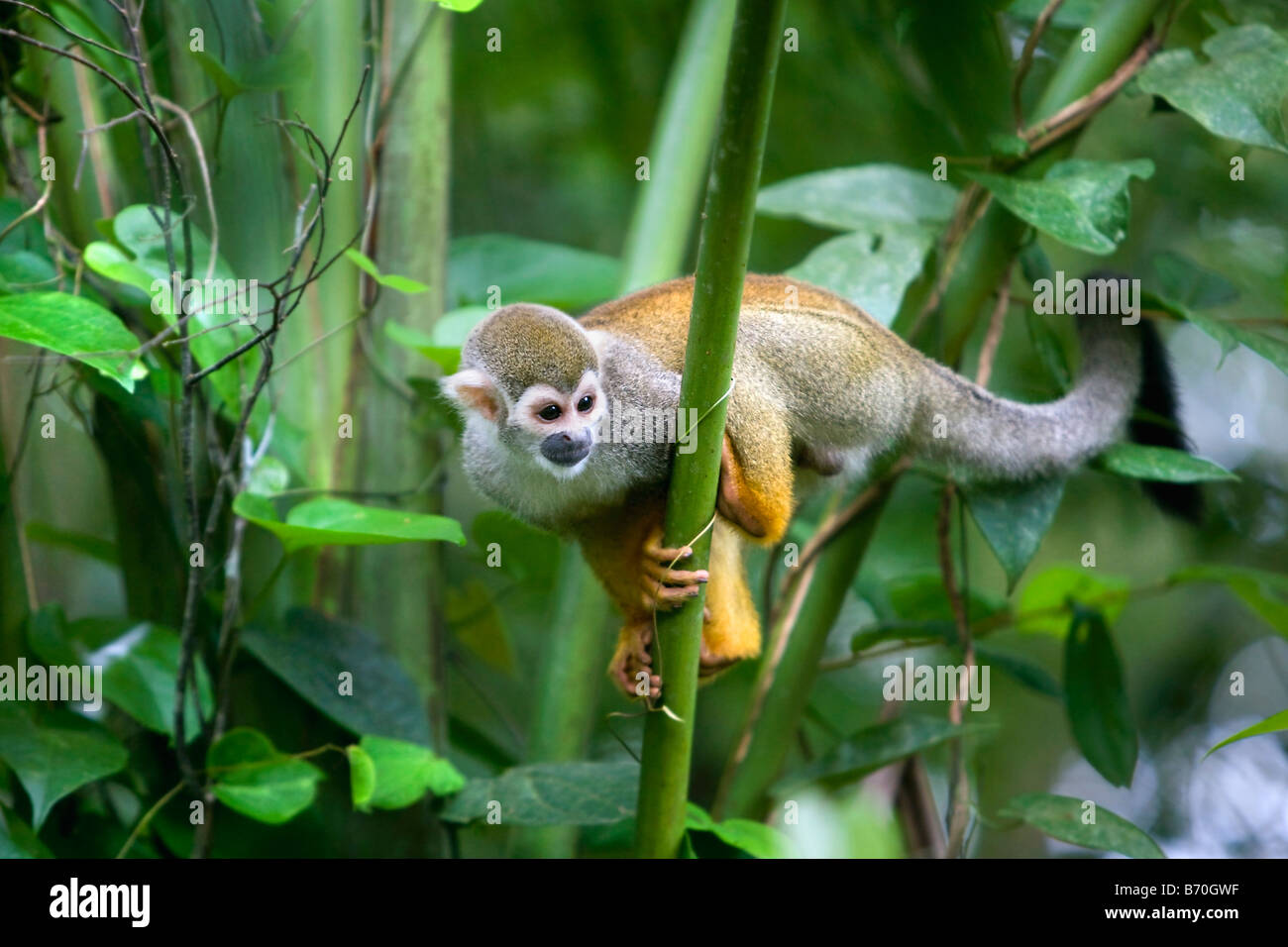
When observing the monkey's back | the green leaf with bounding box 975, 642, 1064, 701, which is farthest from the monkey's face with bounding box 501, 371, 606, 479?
the green leaf with bounding box 975, 642, 1064, 701

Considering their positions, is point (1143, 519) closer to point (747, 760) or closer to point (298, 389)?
point (747, 760)

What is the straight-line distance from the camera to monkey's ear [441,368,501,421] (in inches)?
81.4

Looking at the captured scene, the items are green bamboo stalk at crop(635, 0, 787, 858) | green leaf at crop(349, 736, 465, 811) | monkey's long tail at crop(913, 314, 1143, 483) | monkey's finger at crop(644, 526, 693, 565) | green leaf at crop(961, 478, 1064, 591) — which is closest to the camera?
green bamboo stalk at crop(635, 0, 787, 858)

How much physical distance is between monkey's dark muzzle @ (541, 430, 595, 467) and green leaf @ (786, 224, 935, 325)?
0.74 meters

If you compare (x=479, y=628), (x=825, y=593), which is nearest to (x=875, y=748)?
(x=825, y=593)

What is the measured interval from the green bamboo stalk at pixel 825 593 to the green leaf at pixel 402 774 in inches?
28.7

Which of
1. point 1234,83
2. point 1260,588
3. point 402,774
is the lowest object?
point 402,774

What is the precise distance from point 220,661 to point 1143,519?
321 cm

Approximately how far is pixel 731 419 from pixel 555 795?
843mm

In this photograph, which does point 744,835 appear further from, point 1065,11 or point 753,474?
point 1065,11

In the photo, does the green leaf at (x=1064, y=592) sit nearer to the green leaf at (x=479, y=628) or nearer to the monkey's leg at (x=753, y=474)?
the monkey's leg at (x=753, y=474)

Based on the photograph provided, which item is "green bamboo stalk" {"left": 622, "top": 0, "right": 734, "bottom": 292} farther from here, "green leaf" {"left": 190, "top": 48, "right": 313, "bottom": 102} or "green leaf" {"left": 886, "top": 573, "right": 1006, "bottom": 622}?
"green leaf" {"left": 886, "top": 573, "right": 1006, "bottom": 622}

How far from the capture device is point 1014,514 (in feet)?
7.23

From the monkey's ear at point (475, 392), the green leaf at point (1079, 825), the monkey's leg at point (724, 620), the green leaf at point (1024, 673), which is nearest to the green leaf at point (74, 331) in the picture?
the monkey's ear at point (475, 392)
